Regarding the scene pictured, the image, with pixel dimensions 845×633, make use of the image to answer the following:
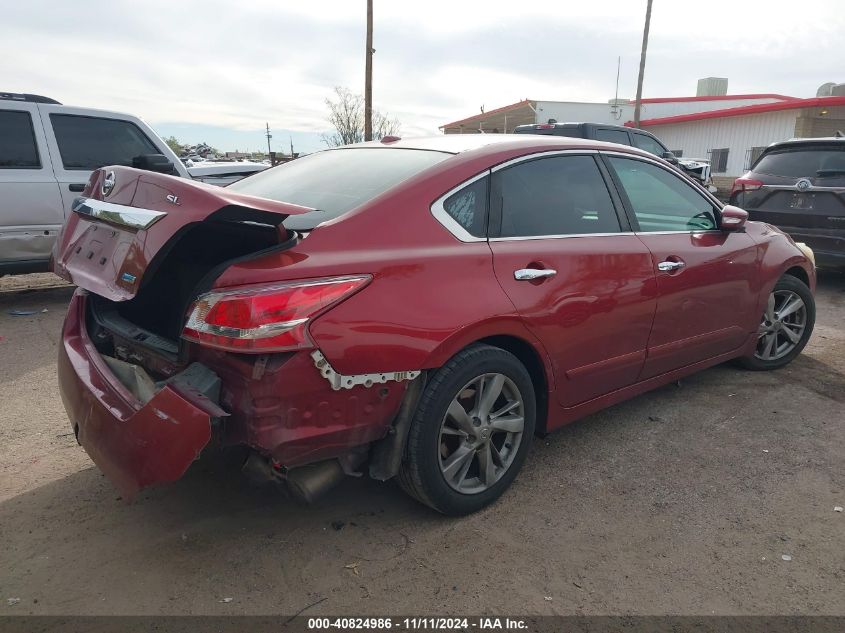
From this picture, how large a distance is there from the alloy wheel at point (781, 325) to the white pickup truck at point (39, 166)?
5.25 meters

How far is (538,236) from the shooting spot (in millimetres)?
2982

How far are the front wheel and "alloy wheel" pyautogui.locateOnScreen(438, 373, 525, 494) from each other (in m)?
2.50

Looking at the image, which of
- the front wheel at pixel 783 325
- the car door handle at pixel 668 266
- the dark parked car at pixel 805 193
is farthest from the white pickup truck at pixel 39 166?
the dark parked car at pixel 805 193

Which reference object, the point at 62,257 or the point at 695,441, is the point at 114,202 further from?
the point at 695,441

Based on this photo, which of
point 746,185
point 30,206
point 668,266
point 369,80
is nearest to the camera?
point 668,266

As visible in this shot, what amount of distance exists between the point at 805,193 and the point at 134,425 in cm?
746

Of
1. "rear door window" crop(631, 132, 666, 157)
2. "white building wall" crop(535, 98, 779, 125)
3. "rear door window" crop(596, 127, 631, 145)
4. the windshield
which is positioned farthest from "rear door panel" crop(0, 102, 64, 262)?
"white building wall" crop(535, 98, 779, 125)

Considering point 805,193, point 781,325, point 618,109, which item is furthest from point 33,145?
point 618,109

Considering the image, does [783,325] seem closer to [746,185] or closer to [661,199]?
[661,199]

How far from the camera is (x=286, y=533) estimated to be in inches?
107

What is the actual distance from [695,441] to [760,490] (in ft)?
1.79

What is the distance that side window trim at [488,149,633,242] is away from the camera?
284 cm

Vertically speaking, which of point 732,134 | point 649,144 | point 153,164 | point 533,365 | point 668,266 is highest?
point 732,134

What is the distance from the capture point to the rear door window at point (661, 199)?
140 inches
